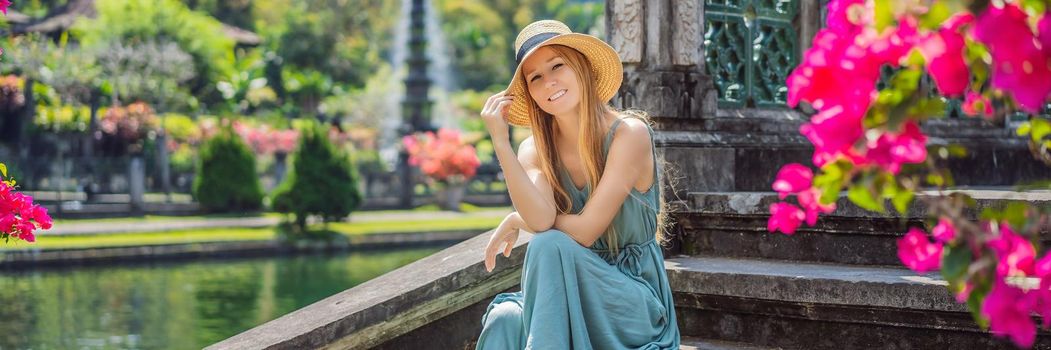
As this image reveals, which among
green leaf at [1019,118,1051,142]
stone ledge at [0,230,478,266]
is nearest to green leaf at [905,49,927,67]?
green leaf at [1019,118,1051,142]

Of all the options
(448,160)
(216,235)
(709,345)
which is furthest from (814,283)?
(448,160)

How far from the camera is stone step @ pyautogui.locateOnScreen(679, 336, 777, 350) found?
4.18m

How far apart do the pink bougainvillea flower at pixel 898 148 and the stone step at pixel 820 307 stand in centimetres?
223

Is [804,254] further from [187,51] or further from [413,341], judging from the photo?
[187,51]

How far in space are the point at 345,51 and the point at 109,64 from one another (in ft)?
53.6

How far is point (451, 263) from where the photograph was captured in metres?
4.29

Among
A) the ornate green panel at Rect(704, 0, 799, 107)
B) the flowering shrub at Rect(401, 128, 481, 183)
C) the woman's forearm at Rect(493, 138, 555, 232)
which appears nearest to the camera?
the woman's forearm at Rect(493, 138, 555, 232)

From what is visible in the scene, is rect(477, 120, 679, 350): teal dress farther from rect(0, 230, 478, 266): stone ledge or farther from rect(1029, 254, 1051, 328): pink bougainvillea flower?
rect(0, 230, 478, 266): stone ledge

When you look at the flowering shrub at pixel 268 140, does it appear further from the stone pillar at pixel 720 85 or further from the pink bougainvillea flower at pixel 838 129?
the pink bougainvillea flower at pixel 838 129

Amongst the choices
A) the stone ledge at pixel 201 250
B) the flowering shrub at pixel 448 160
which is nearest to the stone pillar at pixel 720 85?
the stone ledge at pixel 201 250

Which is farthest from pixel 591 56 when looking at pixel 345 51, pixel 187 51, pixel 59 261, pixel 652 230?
pixel 345 51

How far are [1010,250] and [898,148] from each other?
183 millimetres

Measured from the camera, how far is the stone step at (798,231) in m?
4.37

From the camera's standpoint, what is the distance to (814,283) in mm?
4051
